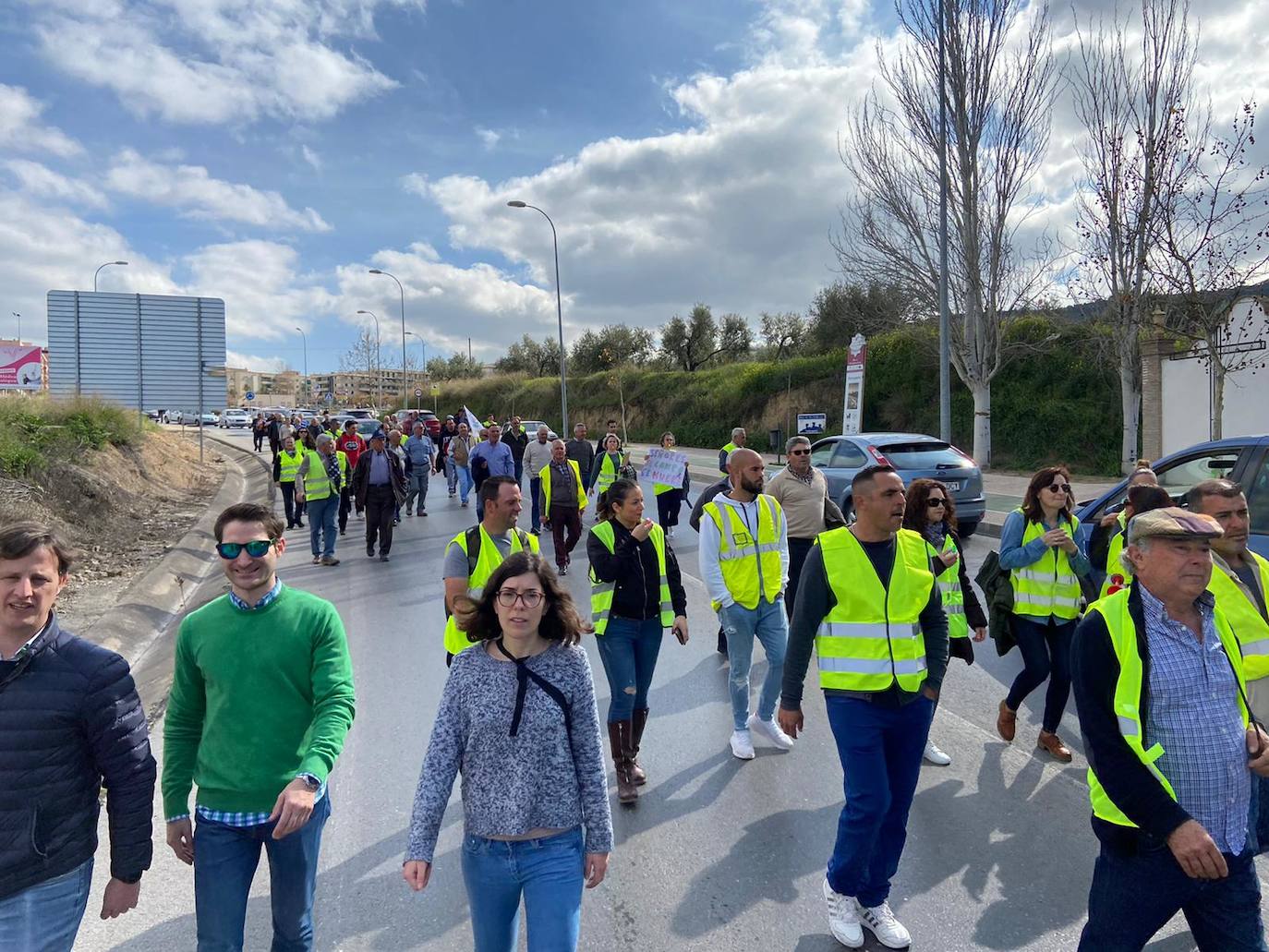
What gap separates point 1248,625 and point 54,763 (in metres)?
3.71

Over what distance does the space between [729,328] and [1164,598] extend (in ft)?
169

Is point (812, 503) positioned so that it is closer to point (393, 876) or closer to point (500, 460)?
point (393, 876)

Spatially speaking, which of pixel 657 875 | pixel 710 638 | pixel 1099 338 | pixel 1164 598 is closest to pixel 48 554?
pixel 657 875

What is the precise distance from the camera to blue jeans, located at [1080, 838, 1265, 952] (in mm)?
2244

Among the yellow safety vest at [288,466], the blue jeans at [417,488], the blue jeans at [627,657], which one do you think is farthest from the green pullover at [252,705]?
the blue jeans at [417,488]

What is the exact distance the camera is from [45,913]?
2262mm

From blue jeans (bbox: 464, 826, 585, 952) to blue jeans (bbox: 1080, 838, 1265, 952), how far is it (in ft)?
4.85

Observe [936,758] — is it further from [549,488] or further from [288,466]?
[288,466]

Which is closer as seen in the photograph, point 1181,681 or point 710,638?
point 1181,681

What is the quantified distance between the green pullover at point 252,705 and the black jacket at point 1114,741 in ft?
7.13

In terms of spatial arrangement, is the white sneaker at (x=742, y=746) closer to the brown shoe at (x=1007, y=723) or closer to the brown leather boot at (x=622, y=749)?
the brown leather boot at (x=622, y=749)

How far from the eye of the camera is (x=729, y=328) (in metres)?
52.9

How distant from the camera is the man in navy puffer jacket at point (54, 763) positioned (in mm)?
2223

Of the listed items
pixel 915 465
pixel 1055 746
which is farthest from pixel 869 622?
pixel 915 465
